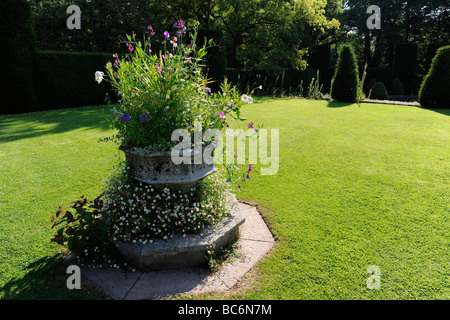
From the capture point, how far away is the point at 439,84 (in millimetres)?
10273

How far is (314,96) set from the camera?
46.6 feet

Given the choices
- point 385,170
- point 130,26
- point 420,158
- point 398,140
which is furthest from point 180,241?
point 130,26

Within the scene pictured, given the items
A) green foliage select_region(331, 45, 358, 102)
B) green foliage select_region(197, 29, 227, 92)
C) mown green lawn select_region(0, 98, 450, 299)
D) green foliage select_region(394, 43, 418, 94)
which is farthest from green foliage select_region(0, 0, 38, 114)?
green foliage select_region(394, 43, 418, 94)

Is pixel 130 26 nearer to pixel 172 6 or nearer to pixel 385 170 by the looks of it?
pixel 172 6

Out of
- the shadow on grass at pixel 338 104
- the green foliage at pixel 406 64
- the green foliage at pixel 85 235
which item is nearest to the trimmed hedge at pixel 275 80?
the shadow on grass at pixel 338 104

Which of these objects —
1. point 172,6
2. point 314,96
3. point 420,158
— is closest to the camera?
point 420,158

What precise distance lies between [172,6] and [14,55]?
10.8 meters

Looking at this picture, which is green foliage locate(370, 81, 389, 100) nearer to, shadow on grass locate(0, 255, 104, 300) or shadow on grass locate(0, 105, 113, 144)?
shadow on grass locate(0, 105, 113, 144)

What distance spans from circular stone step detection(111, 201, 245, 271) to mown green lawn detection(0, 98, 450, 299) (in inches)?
17.2

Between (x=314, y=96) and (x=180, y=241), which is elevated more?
(x=314, y=96)

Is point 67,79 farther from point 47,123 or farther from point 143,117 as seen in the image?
point 143,117

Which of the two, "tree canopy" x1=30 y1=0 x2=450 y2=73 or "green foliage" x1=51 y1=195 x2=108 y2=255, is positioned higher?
"tree canopy" x1=30 y1=0 x2=450 y2=73

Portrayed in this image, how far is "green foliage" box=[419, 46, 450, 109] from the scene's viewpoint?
10211 mm
